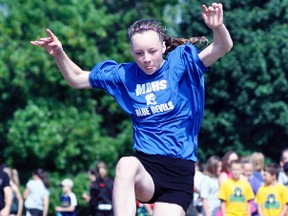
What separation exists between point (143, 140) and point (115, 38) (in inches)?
1004

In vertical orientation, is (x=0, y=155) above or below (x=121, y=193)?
above

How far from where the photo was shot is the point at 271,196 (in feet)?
44.3

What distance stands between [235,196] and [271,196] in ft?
2.12

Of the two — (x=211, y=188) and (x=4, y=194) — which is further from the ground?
(x=211, y=188)

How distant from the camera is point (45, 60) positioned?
96.3 feet

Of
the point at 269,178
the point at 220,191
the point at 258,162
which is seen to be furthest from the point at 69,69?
the point at 258,162

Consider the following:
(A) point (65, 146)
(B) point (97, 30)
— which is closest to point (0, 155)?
(A) point (65, 146)

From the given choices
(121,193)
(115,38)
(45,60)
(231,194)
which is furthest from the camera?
(115,38)

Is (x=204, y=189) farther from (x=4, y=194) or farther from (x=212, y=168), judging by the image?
(x=4, y=194)

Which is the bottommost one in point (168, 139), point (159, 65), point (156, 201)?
point (156, 201)

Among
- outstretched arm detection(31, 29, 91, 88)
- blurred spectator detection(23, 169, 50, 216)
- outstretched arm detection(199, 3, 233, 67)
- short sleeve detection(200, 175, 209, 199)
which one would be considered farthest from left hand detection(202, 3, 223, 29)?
blurred spectator detection(23, 169, 50, 216)

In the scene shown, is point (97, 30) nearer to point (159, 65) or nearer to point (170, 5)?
point (170, 5)

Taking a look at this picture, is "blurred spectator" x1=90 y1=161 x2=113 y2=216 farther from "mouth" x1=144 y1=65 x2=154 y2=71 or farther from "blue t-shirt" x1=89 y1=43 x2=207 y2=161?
"mouth" x1=144 y1=65 x2=154 y2=71

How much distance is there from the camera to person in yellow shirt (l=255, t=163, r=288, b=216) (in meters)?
13.4
